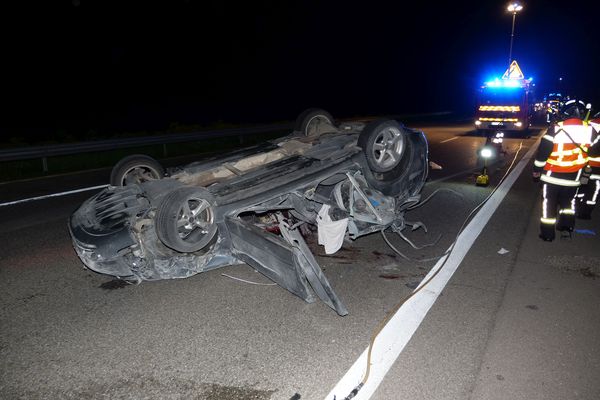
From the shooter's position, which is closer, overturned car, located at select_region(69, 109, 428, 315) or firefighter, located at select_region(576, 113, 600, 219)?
overturned car, located at select_region(69, 109, 428, 315)

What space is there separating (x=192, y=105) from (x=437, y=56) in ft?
177

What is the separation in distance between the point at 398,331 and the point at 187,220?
6.31 feet

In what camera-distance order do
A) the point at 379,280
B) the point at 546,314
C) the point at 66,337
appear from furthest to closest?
1. the point at 379,280
2. the point at 546,314
3. the point at 66,337

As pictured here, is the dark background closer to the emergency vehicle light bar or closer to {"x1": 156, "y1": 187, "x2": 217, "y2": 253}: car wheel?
the emergency vehicle light bar

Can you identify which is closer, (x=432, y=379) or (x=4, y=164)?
(x=432, y=379)

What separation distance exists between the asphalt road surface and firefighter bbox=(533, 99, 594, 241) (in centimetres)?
55

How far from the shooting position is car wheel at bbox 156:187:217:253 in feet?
11.9

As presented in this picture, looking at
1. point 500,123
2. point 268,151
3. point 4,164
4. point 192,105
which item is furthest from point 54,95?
point 268,151

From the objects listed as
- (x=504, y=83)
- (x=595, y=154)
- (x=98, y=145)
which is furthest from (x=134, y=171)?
(x=504, y=83)

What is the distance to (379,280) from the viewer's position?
14.8ft

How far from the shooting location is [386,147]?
5.25 metres

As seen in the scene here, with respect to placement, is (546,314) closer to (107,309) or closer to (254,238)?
(254,238)

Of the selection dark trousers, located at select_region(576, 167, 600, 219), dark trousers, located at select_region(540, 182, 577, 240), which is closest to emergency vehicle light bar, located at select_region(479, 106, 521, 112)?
dark trousers, located at select_region(576, 167, 600, 219)

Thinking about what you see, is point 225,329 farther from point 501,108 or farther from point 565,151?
point 501,108
